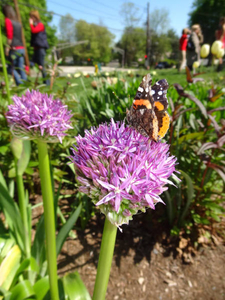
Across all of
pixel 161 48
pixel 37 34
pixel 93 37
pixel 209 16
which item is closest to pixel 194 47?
pixel 37 34

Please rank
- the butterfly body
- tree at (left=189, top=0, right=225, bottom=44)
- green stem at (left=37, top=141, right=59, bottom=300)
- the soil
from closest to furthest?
the butterfly body
green stem at (left=37, top=141, right=59, bottom=300)
the soil
tree at (left=189, top=0, right=225, bottom=44)

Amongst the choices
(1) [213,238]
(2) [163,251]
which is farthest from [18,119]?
(1) [213,238]

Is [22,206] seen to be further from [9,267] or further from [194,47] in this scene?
[194,47]

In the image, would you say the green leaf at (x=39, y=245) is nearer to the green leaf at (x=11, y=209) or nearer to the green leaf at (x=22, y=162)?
the green leaf at (x=11, y=209)

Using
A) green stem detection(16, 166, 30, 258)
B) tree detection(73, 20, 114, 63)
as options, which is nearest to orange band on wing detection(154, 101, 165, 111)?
green stem detection(16, 166, 30, 258)

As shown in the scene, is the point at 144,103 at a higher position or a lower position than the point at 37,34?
lower

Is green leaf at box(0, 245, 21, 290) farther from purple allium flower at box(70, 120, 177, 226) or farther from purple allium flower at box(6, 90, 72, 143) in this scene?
purple allium flower at box(70, 120, 177, 226)
